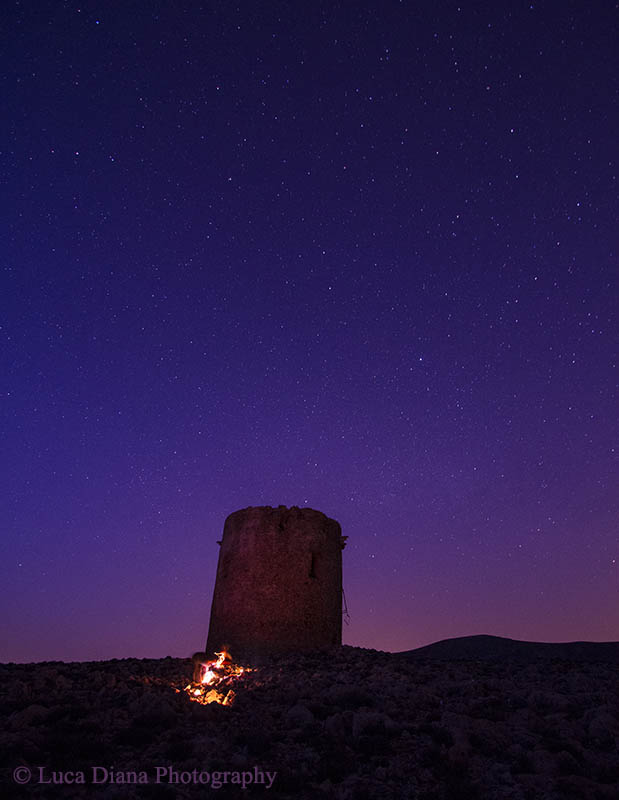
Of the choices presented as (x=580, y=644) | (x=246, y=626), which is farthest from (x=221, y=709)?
(x=580, y=644)

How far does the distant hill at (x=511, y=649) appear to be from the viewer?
37.1 meters

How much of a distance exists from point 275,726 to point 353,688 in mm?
2016

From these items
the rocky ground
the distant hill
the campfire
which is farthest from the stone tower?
the distant hill

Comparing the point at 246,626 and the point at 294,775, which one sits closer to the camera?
the point at 294,775

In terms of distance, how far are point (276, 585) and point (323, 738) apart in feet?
28.6

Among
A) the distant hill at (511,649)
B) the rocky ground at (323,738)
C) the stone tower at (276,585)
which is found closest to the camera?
the rocky ground at (323,738)

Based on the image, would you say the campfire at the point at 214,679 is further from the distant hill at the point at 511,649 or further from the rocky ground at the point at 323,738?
the distant hill at the point at 511,649

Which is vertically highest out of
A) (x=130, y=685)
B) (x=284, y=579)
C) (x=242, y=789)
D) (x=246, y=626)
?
(x=284, y=579)

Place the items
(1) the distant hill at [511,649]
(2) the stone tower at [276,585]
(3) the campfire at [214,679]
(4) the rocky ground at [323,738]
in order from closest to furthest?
(4) the rocky ground at [323,738], (3) the campfire at [214,679], (2) the stone tower at [276,585], (1) the distant hill at [511,649]

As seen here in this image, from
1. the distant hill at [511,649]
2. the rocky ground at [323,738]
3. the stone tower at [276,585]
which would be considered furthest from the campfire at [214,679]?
the distant hill at [511,649]

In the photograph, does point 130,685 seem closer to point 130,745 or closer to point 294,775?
point 130,745

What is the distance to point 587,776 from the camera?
6.82 m

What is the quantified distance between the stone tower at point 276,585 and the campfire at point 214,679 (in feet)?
4.03

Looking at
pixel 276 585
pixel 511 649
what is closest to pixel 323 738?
pixel 276 585
